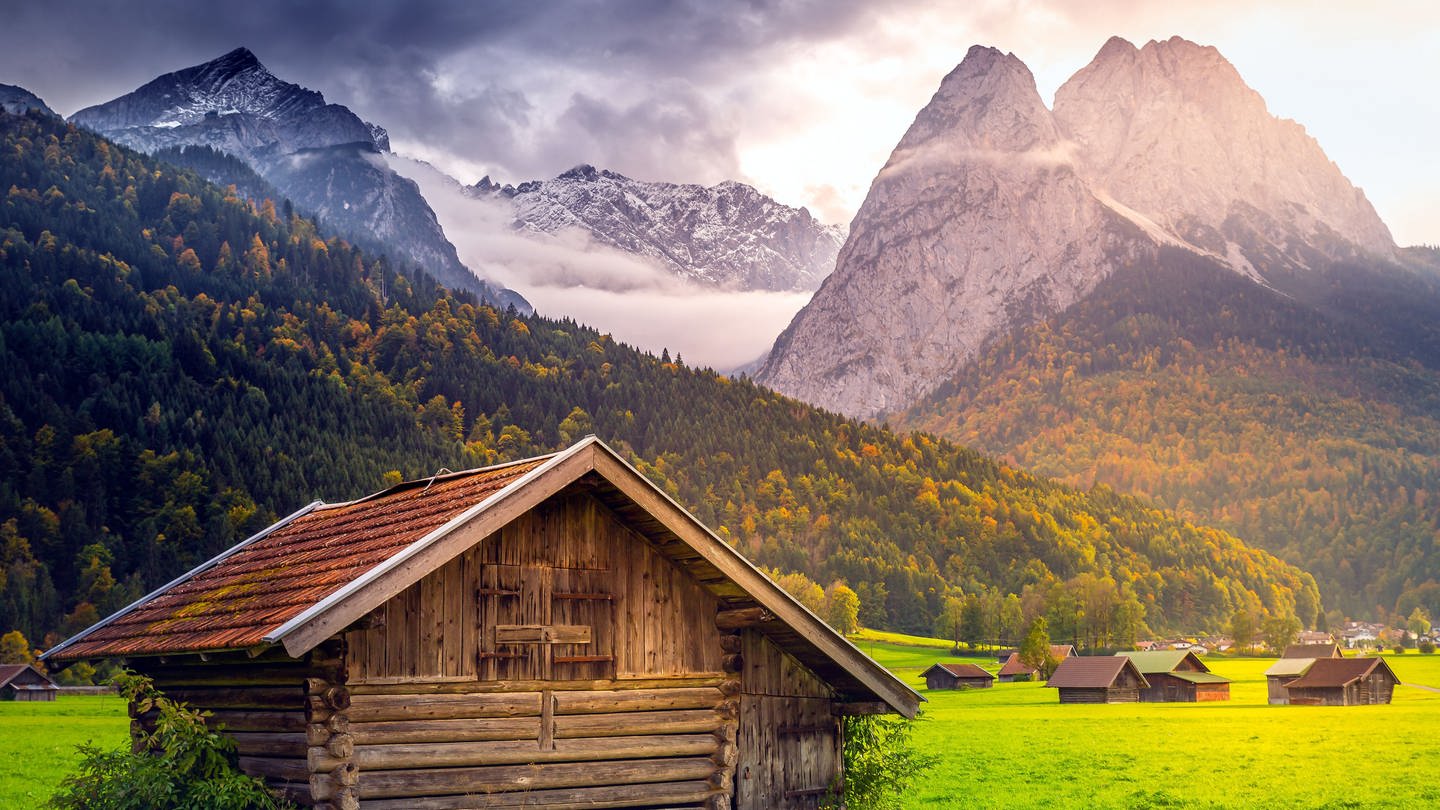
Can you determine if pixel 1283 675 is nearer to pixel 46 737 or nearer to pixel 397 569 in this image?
pixel 46 737

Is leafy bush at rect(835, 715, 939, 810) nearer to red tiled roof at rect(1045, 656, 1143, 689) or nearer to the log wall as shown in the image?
the log wall

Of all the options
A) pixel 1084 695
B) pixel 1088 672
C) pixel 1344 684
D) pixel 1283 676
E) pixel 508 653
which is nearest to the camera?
pixel 508 653

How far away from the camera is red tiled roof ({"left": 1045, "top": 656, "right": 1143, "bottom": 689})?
116688 millimetres

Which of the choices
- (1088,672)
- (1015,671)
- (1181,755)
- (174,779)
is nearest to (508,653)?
(174,779)

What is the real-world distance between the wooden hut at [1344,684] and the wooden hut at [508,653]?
332ft

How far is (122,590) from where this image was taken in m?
161

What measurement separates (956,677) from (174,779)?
129 metres

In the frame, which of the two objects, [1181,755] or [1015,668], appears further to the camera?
[1015,668]

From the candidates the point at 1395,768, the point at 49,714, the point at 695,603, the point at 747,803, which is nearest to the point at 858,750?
the point at 747,803

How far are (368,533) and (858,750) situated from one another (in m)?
8.39

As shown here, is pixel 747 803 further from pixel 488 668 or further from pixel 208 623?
pixel 208 623

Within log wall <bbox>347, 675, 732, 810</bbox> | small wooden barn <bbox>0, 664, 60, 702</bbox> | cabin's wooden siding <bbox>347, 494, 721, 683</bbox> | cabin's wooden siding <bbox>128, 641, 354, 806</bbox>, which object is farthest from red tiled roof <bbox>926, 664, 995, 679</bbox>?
cabin's wooden siding <bbox>128, 641, 354, 806</bbox>

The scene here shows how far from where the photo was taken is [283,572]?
1588 centimetres

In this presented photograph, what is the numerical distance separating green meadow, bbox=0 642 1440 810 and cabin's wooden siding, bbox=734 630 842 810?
5521mm
